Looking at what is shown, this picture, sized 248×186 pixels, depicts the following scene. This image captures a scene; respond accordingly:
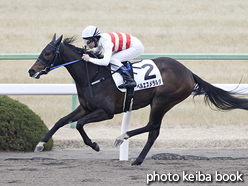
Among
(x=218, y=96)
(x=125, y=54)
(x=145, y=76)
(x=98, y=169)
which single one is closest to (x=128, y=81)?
(x=145, y=76)

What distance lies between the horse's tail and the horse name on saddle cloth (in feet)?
1.83

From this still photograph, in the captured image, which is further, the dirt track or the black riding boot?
the black riding boot

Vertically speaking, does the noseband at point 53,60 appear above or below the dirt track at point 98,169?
above

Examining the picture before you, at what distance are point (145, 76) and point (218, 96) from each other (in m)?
0.97

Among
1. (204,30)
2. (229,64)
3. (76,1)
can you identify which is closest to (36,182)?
(229,64)

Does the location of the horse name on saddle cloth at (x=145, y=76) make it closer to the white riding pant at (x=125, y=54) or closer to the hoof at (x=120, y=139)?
the white riding pant at (x=125, y=54)

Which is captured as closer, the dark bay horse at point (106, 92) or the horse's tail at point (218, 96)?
the dark bay horse at point (106, 92)

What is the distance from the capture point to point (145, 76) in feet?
15.9

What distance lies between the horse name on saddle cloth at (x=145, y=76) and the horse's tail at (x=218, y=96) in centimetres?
56

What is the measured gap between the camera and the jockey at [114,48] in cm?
466

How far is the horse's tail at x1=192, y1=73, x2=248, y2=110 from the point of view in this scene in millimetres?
5215

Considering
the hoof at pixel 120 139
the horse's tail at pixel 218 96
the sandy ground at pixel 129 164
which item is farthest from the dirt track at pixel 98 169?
the horse's tail at pixel 218 96

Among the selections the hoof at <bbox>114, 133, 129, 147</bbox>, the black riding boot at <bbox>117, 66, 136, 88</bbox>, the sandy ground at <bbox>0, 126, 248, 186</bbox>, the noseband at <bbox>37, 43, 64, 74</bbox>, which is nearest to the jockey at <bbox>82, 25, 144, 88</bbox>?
the black riding boot at <bbox>117, 66, 136, 88</bbox>

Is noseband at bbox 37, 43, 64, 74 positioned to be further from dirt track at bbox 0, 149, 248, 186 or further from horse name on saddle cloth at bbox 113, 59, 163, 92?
dirt track at bbox 0, 149, 248, 186
